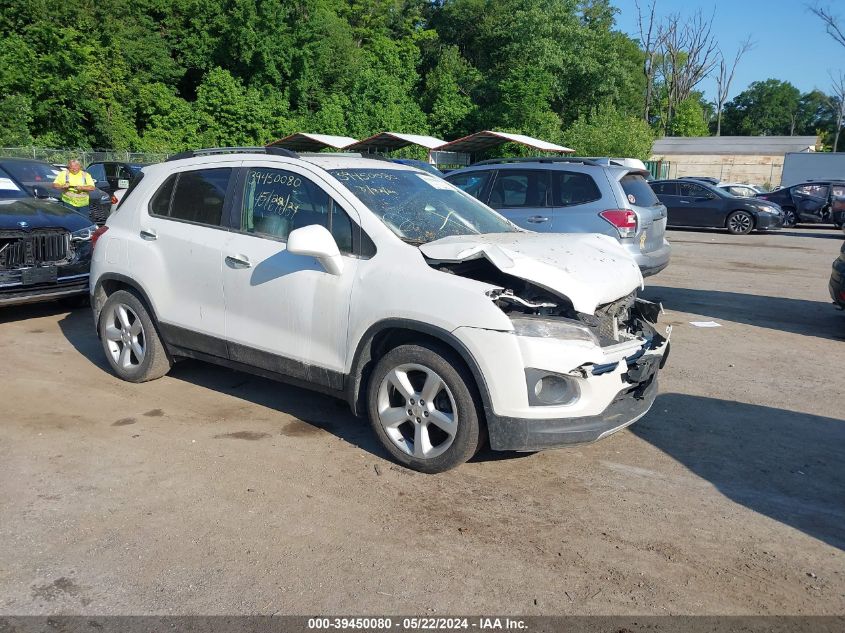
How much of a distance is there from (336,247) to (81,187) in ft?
31.9

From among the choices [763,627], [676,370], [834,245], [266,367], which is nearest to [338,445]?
[266,367]

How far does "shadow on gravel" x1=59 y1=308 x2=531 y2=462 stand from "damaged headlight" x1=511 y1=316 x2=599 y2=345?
101cm

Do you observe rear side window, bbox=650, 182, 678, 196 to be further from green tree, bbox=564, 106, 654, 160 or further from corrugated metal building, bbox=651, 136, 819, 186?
corrugated metal building, bbox=651, 136, 819, 186

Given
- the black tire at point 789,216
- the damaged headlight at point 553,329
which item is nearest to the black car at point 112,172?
the damaged headlight at point 553,329

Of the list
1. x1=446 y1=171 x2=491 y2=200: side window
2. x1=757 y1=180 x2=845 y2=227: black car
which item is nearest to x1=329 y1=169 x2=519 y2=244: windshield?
Answer: x1=446 y1=171 x2=491 y2=200: side window

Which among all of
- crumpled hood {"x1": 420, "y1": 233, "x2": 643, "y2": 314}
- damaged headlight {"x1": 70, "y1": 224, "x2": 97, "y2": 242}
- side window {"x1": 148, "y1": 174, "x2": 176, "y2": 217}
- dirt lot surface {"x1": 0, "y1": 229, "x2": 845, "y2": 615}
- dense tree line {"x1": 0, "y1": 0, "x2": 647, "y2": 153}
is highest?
dense tree line {"x1": 0, "y1": 0, "x2": 647, "y2": 153}

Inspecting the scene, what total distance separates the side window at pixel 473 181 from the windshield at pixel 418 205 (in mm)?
4433

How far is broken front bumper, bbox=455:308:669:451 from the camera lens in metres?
4.00

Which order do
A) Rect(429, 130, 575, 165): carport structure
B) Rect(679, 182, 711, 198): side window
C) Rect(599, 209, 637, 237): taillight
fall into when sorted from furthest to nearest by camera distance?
Rect(429, 130, 575, 165): carport structure → Rect(679, 182, 711, 198): side window → Rect(599, 209, 637, 237): taillight

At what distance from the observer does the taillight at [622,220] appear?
9.05m

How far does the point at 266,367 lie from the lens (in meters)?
5.10

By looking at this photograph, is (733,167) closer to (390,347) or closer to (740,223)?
(740,223)

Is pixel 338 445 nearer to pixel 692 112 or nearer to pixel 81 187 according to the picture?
pixel 81 187

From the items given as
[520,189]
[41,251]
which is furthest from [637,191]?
[41,251]
